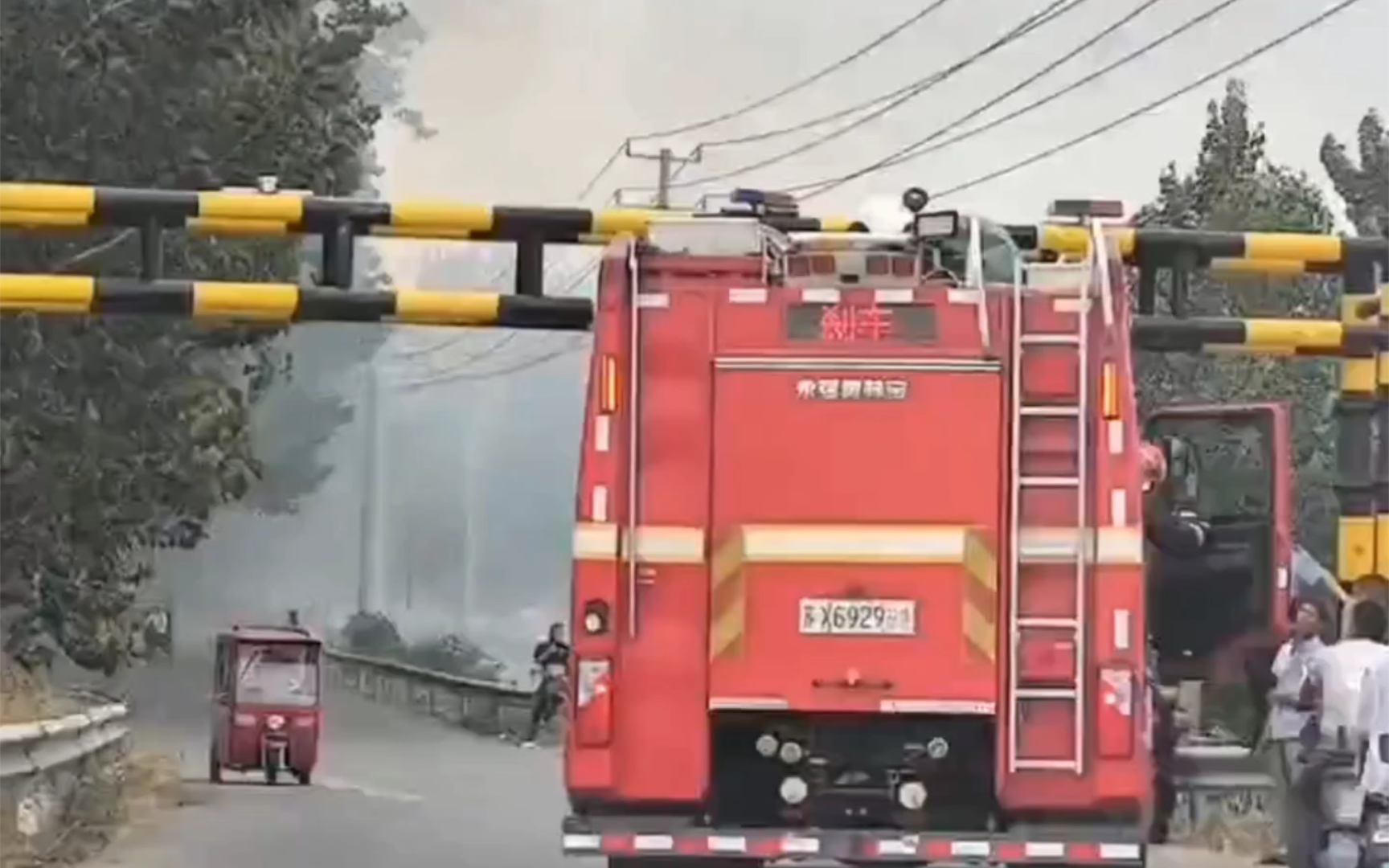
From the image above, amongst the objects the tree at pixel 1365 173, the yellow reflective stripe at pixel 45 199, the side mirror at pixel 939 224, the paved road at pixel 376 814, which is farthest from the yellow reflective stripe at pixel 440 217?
the tree at pixel 1365 173

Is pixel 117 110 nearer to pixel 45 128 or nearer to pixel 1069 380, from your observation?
pixel 45 128

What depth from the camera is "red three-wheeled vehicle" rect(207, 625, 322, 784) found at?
27.8 meters

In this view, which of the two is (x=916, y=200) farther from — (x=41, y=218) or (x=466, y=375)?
(x=466, y=375)

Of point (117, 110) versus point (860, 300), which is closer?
point (860, 300)

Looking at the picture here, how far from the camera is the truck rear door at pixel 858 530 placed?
11.0 meters

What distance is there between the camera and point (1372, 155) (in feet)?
116

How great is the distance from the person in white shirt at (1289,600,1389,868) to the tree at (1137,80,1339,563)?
15.6m

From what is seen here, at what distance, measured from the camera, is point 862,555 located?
11000 mm

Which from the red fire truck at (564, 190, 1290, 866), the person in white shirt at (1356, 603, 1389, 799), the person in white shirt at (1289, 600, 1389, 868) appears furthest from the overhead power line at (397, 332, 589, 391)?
the red fire truck at (564, 190, 1290, 866)

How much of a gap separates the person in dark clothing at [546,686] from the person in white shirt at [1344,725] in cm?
1963

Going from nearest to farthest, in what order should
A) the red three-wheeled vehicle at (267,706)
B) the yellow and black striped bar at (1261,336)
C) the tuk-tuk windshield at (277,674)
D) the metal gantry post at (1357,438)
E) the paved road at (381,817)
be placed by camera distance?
1. the yellow and black striped bar at (1261,336)
2. the metal gantry post at (1357,438)
3. the paved road at (381,817)
4. the red three-wheeled vehicle at (267,706)
5. the tuk-tuk windshield at (277,674)

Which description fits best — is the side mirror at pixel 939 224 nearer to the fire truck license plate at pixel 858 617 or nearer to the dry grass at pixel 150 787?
the fire truck license plate at pixel 858 617

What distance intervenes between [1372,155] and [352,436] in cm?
4318

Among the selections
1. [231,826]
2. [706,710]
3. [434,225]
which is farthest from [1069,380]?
[231,826]
